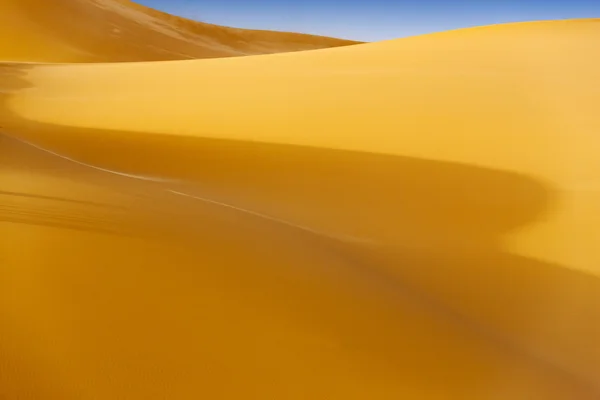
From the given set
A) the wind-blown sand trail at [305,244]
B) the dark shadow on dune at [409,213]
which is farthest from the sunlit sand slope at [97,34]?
the dark shadow on dune at [409,213]

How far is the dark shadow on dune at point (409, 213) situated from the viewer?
2.52 m

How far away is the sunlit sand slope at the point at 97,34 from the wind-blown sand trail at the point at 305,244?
1486 centimetres

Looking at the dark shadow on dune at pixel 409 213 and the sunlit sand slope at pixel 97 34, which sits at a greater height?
the sunlit sand slope at pixel 97 34

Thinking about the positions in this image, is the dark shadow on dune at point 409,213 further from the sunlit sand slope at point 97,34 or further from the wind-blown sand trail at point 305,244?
the sunlit sand slope at point 97,34

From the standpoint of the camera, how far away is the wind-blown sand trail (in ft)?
5.58

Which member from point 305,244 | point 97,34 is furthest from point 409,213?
point 97,34

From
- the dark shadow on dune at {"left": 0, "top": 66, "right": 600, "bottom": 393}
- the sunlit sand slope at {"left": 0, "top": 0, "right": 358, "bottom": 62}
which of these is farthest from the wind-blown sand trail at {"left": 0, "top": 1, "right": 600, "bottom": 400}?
the sunlit sand slope at {"left": 0, "top": 0, "right": 358, "bottom": 62}

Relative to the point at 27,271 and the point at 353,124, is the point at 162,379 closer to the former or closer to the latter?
the point at 27,271

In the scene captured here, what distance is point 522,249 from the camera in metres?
3.31

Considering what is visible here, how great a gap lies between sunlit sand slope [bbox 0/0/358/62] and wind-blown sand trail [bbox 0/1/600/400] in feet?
48.8

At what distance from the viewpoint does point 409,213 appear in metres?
3.76

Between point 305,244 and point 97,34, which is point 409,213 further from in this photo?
point 97,34

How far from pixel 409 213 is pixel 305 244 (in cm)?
114

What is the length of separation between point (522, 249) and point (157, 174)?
2626mm
